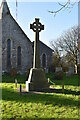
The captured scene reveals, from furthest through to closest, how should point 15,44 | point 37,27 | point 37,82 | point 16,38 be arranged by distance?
point 16,38, point 15,44, point 37,27, point 37,82

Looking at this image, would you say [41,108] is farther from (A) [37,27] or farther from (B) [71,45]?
(B) [71,45]

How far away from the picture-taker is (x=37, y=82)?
14.3 m

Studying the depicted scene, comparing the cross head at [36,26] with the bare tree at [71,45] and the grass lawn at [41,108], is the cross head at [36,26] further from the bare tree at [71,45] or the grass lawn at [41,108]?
the bare tree at [71,45]

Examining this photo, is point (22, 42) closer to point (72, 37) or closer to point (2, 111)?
point (72, 37)

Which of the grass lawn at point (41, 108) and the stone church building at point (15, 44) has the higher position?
the stone church building at point (15, 44)

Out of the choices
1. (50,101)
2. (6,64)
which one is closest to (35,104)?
(50,101)

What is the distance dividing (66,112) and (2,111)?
2.57m

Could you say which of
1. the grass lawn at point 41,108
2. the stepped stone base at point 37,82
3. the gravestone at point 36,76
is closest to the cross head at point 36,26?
the gravestone at point 36,76

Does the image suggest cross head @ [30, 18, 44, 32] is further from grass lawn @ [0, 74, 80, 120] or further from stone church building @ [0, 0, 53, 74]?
stone church building @ [0, 0, 53, 74]

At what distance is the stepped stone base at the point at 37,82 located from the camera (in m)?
14.0

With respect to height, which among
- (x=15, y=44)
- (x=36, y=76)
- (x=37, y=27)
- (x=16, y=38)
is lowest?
(x=36, y=76)

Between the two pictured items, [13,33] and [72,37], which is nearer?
[13,33]

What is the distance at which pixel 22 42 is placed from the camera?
31.3 m

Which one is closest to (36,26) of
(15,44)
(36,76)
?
(36,76)
